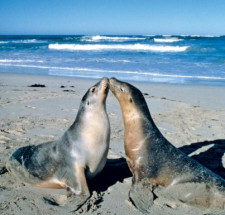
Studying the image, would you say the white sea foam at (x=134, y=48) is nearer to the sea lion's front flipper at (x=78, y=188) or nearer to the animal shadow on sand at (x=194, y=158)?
the animal shadow on sand at (x=194, y=158)

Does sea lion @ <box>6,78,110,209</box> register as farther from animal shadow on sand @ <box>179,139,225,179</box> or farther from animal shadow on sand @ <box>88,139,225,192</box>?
animal shadow on sand @ <box>179,139,225,179</box>

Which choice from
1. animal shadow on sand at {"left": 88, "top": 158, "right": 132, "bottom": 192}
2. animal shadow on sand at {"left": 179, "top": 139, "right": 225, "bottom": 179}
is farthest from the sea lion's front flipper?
animal shadow on sand at {"left": 179, "top": 139, "right": 225, "bottom": 179}

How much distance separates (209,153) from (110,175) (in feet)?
7.02

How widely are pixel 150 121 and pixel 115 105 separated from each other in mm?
5052

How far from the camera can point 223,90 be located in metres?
12.3

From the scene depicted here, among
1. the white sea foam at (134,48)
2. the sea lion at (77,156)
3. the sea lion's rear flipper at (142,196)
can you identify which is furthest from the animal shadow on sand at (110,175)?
the white sea foam at (134,48)

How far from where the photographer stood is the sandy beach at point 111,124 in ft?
13.4

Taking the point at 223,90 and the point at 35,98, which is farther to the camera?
the point at 223,90

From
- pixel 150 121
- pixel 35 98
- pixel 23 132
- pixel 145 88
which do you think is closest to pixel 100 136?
pixel 150 121

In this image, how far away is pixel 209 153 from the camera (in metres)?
6.14

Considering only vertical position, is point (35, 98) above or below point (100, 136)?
below

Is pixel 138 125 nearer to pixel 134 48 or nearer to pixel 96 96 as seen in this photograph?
A: pixel 96 96

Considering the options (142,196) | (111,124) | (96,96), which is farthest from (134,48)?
(142,196)

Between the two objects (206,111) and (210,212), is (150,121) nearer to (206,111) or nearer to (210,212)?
(210,212)
